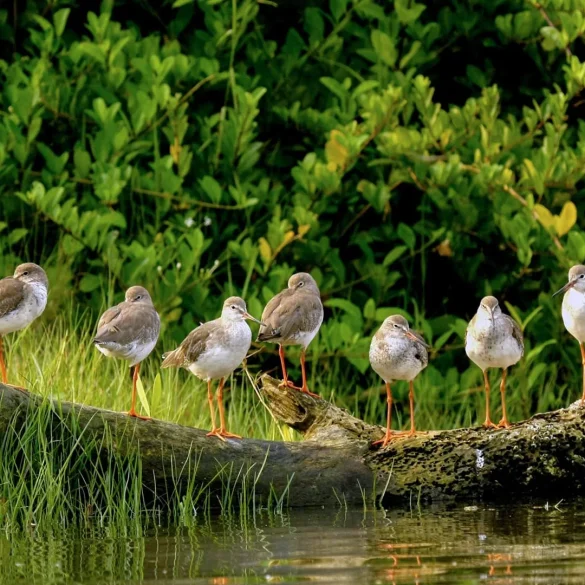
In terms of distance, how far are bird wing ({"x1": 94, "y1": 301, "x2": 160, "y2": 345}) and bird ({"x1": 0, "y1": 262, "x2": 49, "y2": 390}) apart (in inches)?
Result: 20.0

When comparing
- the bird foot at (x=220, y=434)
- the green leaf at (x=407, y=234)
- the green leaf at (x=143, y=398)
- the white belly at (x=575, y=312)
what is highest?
the green leaf at (x=407, y=234)

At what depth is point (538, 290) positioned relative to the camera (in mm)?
12633

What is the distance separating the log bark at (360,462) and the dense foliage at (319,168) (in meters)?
2.80

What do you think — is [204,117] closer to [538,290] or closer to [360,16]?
[360,16]

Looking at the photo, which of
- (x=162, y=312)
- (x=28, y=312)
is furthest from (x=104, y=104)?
(x=28, y=312)

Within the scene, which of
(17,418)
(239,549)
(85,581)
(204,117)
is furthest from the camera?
(204,117)

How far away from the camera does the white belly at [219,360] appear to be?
916cm

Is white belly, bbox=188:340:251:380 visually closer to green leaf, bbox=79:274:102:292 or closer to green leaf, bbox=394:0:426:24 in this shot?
green leaf, bbox=79:274:102:292

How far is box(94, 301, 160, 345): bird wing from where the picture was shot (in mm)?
8977

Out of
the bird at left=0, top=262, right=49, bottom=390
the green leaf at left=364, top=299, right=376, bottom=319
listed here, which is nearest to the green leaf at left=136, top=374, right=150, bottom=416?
the bird at left=0, top=262, right=49, bottom=390

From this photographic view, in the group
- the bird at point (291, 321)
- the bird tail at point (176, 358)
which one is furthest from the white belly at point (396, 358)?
the bird tail at point (176, 358)

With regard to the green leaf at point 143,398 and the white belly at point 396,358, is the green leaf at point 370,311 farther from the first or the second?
the green leaf at point 143,398

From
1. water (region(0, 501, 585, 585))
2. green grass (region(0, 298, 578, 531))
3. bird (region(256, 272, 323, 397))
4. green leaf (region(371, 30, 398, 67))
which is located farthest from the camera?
green leaf (region(371, 30, 398, 67))

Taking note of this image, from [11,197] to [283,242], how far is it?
2.75m
